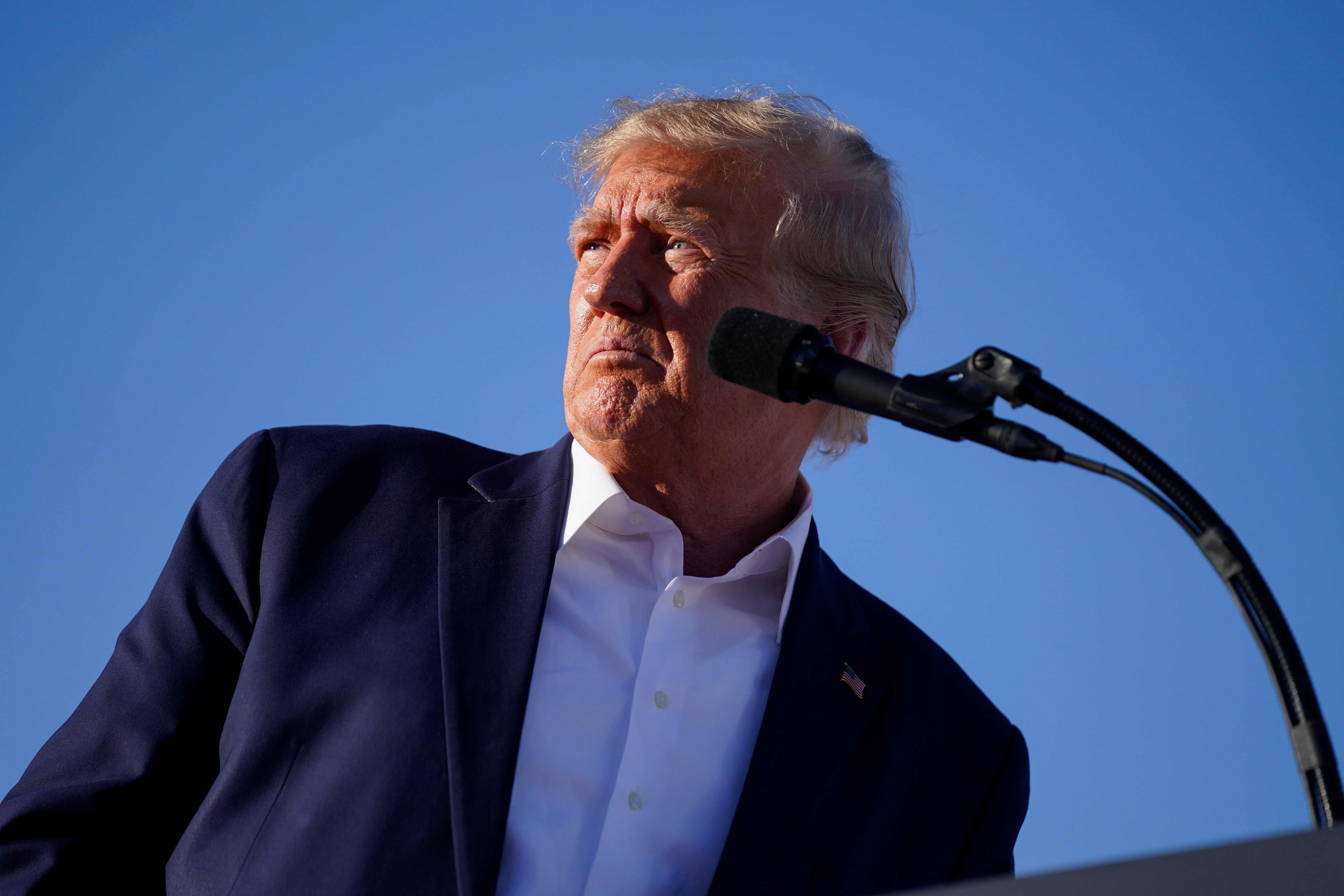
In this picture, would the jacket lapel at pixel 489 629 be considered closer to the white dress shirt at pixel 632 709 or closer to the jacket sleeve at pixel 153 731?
the white dress shirt at pixel 632 709

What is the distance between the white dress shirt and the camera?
1.66m

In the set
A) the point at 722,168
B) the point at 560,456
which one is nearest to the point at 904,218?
the point at 722,168

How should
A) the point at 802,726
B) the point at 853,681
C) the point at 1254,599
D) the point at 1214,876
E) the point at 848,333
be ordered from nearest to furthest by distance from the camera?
the point at 1214,876 → the point at 1254,599 → the point at 802,726 → the point at 853,681 → the point at 848,333

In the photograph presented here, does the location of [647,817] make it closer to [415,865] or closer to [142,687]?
[415,865]

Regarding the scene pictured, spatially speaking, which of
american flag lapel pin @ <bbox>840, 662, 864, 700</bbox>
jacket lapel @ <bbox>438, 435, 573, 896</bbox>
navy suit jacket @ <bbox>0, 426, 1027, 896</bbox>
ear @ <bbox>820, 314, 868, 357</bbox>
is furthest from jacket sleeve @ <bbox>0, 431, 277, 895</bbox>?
ear @ <bbox>820, 314, 868, 357</bbox>

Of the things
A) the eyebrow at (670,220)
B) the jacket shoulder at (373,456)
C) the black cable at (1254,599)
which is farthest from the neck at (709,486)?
the black cable at (1254,599)

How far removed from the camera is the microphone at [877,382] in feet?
3.54

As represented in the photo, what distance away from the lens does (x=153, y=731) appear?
5.47ft

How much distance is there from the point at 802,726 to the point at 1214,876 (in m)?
1.29

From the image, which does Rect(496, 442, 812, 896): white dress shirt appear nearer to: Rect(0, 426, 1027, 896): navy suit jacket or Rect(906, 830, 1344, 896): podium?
Rect(0, 426, 1027, 896): navy suit jacket

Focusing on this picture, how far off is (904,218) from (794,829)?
5.06 feet

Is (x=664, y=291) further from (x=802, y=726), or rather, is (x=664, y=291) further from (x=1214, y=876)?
(x=1214, y=876)

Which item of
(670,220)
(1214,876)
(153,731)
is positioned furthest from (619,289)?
(1214,876)

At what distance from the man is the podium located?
41.6 inches
